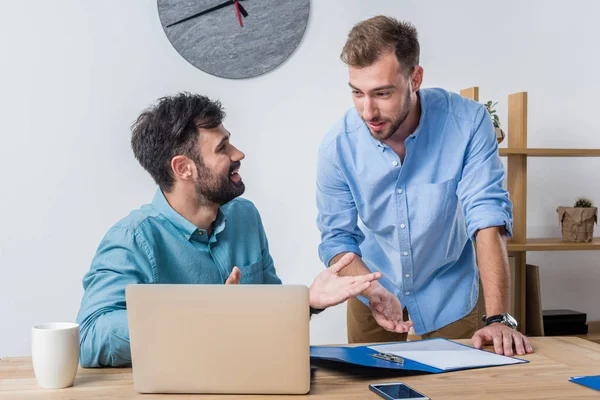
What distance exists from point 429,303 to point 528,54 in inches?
70.7

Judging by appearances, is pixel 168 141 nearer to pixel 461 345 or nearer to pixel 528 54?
pixel 461 345

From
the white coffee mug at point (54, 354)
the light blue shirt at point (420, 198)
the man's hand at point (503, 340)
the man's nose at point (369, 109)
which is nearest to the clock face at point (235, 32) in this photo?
the light blue shirt at point (420, 198)

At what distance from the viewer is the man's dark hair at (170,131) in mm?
1979

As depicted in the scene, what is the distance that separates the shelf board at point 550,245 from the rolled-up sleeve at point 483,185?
1.11 meters

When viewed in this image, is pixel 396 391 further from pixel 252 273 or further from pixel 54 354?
pixel 252 273

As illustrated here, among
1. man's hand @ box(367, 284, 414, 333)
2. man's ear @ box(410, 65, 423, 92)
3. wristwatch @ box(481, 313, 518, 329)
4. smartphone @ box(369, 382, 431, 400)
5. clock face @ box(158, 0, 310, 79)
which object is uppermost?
clock face @ box(158, 0, 310, 79)

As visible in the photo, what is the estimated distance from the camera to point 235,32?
3275 mm

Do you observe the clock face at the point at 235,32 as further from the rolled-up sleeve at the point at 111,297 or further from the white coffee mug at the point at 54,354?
the white coffee mug at the point at 54,354

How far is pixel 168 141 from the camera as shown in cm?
198

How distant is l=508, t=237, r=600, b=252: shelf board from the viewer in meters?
3.22

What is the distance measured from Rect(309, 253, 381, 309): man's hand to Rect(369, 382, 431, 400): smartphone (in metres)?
0.18

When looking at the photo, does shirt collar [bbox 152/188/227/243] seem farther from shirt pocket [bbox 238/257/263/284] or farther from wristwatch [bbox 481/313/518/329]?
wristwatch [bbox 481/313/518/329]

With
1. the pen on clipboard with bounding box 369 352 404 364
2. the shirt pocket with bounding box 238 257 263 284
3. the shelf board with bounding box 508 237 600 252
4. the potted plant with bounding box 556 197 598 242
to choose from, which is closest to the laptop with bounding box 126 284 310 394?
the pen on clipboard with bounding box 369 352 404 364

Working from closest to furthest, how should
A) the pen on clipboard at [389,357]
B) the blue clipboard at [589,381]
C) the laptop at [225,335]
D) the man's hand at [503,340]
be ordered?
the laptop at [225,335] < the blue clipboard at [589,381] < the pen on clipboard at [389,357] < the man's hand at [503,340]
